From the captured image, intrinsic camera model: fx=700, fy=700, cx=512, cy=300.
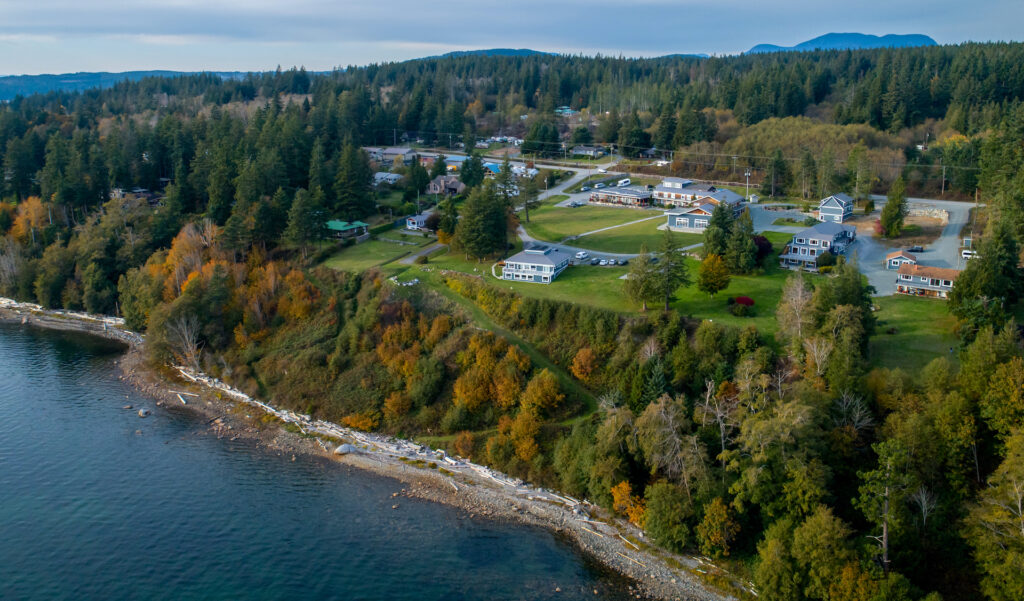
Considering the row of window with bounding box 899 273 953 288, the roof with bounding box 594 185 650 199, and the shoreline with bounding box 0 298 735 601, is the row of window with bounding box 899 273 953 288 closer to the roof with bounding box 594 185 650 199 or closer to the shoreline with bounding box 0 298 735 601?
the shoreline with bounding box 0 298 735 601

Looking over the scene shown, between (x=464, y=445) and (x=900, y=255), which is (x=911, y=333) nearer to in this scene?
(x=900, y=255)

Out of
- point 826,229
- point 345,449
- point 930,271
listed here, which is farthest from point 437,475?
point 826,229

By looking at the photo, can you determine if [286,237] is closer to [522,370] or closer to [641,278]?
[522,370]

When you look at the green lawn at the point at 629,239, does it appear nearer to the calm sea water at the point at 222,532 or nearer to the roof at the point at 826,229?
the roof at the point at 826,229

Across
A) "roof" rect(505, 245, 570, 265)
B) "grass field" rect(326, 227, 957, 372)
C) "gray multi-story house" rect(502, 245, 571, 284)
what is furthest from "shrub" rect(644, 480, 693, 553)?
"roof" rect(505, 245, 570, 265)

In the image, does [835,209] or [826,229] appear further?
[835,209]

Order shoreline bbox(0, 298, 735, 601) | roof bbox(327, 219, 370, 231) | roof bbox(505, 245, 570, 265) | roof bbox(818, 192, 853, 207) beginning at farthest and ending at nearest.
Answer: roof bbox(327, 219, 370, 231) < roof bbox(818, 192, 853, 207) < roof bbox(505, 245, 570, 265) < shoreline bbox(0, 298, 735, 601)
